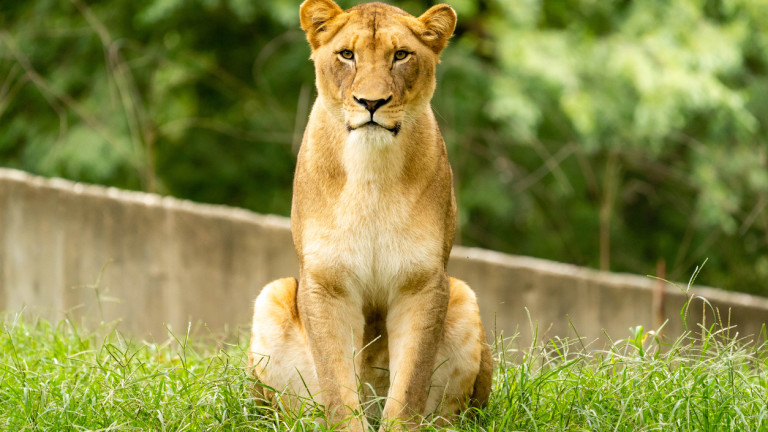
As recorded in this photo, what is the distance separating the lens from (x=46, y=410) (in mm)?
3686

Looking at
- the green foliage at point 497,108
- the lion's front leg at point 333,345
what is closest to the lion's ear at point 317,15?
the lion's front leg at point 333,345

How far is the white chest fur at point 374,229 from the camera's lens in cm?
376

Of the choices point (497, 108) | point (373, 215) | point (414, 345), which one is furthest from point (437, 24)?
point (497, 108)

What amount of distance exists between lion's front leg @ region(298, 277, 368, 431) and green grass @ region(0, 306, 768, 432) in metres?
0.14

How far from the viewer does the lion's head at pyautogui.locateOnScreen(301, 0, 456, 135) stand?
3.64m

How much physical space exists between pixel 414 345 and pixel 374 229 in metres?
0.46

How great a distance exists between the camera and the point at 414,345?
12.3 ft

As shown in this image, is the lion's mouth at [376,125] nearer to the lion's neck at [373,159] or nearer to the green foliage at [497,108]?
the lion's neck at [373,159]

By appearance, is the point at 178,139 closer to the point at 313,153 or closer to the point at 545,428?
the point at 313,153

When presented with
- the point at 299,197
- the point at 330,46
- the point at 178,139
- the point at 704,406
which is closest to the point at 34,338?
the point at 299,197

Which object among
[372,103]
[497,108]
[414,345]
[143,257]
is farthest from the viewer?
[497,108]

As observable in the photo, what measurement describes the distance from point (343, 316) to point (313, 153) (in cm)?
66

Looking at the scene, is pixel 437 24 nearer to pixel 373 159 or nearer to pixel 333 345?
pixel 373 159

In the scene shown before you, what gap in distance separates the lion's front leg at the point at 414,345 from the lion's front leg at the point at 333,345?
0.15 metres
